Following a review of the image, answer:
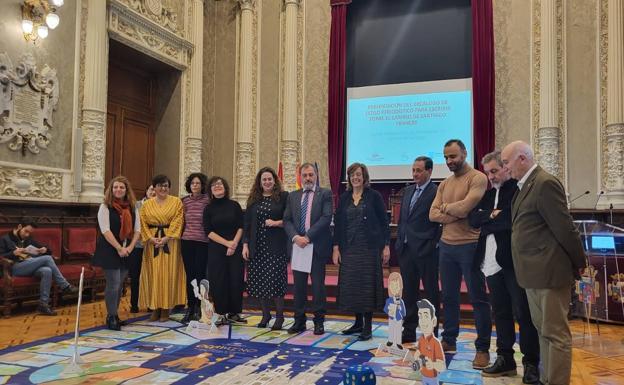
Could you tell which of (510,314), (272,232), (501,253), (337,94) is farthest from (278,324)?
(337,94)

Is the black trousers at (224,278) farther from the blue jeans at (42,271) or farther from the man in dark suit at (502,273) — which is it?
the man in dark suit at (502,273)

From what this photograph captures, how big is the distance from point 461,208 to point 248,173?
546cm

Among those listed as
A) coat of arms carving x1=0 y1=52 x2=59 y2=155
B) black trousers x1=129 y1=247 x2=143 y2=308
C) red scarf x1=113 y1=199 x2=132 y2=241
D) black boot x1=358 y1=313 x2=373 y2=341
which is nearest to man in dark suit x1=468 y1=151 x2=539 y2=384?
black boot x1=358 y1=313 x2=373 y2=341

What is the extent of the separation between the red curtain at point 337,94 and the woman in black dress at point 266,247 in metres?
3.68

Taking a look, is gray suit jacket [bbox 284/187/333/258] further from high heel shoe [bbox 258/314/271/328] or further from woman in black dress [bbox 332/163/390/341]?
high heel shoe [bbox 258/314/271/328]

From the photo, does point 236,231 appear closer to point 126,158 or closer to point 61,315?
point 61,315

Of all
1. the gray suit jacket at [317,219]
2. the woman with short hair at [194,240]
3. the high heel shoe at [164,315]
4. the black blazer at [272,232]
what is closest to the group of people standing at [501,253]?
the gray suit jacket at [317,219]

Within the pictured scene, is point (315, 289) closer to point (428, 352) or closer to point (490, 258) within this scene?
point (490, 258)

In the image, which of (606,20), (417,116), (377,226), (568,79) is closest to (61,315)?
(377,226)

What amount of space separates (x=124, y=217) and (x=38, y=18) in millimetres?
2726

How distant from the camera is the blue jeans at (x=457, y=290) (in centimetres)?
296

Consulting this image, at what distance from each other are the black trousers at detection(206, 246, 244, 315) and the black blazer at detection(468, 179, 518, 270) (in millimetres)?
2022

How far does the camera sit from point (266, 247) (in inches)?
158

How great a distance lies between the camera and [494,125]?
6.98m
